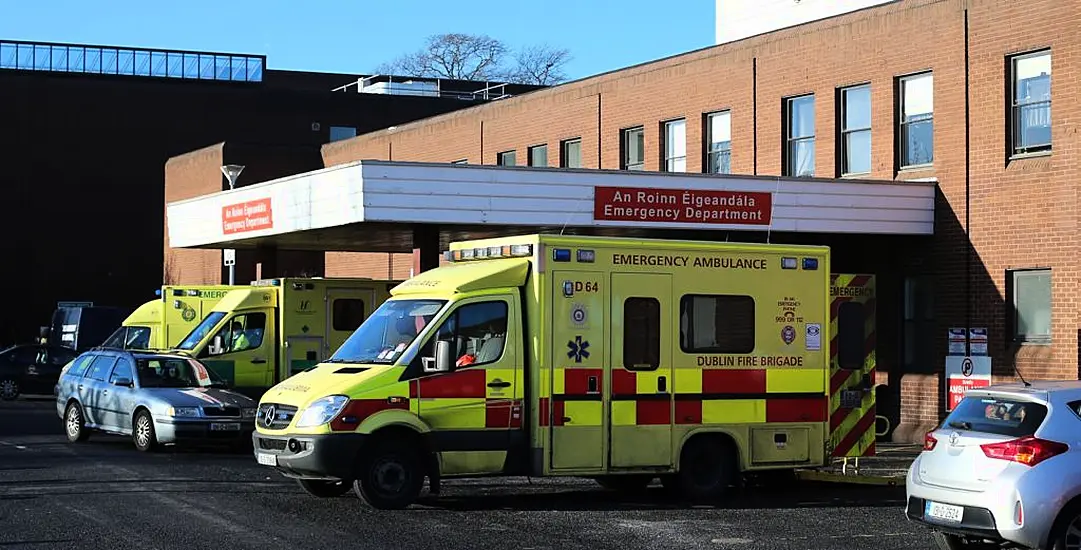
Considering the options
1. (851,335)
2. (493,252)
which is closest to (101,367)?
(493,252)

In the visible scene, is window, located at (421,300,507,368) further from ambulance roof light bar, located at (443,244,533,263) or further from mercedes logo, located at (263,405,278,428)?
mercedes logo, located at (263,405,278,428)

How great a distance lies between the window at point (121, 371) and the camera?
23.2 metres

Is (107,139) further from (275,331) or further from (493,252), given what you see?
(493,252)

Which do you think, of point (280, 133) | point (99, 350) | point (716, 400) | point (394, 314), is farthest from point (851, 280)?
point (280, 133)

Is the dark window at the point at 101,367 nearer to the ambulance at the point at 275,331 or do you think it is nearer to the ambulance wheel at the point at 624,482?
the ambulance at the point at 275,331

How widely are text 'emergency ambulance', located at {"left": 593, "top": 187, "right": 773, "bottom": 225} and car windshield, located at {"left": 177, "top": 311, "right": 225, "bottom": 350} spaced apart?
7.63m

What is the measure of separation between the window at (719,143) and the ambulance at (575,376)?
1269cm

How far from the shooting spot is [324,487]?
54.4 ft

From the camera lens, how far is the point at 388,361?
15.9 meters

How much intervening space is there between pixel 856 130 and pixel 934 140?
85.3 inches

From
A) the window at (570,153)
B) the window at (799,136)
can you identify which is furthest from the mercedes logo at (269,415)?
the window at (570,153)

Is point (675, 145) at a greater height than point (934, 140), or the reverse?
point (675, 145)

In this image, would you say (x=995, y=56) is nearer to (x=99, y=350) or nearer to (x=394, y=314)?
(x=394, y=314)

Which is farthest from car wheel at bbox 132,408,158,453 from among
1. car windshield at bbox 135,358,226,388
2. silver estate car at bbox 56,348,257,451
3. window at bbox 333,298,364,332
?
window at bbox 333,298,364,332
